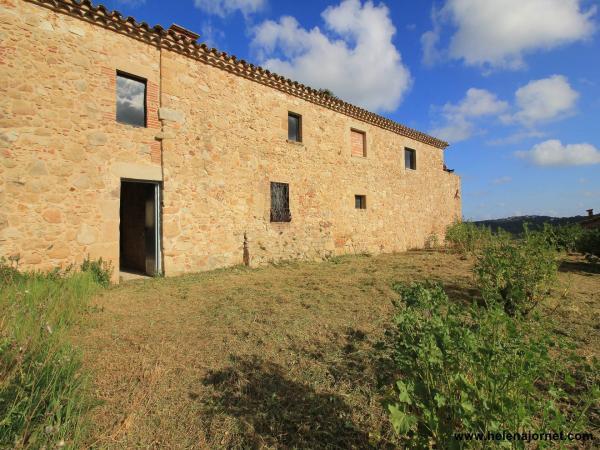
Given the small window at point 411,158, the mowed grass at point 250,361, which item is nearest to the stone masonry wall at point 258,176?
the small window at point 411,158

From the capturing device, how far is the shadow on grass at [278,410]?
6.98ft

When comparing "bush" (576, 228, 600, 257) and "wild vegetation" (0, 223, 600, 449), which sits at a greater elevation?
"bush" (576, 228, 600, 257)

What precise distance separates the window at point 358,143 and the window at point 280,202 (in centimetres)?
373

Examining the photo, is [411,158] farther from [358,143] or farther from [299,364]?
[299,364]

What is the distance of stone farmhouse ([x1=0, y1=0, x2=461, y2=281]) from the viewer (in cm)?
552

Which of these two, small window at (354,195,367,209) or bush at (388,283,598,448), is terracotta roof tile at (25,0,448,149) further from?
bush at (388,283,598,448)

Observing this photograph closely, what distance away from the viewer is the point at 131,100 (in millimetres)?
6805

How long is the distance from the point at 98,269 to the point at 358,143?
9.43 m

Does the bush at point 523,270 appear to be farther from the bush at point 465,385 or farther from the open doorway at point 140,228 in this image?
the open doorway at point 140,228

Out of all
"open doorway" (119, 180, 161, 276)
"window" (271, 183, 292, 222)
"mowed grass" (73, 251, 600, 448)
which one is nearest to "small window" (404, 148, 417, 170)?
"window" (271, 183, 292, 222)

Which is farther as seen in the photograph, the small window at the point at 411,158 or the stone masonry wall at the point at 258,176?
the small window at the point at 411,158

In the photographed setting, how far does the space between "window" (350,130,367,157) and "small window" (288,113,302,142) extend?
252 cm

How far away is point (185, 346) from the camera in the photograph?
3363 mm

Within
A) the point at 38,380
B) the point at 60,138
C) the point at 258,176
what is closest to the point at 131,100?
the point at 60,138
